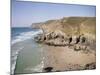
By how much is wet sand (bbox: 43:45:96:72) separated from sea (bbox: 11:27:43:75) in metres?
0.11

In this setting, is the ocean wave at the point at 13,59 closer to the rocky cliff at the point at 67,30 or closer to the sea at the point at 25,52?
the sea at the point at 25,52

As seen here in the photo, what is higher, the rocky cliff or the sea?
the rocky cliff

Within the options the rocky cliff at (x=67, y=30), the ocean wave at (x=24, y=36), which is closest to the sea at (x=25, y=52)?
the ocean wave at (x=24, y=36)

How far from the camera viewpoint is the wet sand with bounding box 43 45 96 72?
2.38 meters

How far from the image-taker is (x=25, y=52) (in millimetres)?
2289

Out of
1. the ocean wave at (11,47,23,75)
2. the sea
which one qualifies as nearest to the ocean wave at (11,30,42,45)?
the sea

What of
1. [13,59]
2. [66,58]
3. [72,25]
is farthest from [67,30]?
[13,59]

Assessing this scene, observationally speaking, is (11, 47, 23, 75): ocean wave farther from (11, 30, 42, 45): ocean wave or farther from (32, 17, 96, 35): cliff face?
(32, 17, 96, 35): cliff face

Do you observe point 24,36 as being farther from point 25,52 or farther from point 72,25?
point 72,25

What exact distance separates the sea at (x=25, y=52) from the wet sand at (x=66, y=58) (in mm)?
108

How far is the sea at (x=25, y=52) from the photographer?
2.24 meters

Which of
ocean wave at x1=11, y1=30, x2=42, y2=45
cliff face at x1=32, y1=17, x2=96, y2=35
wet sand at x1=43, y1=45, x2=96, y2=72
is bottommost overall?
wet sand at x1=43, y1=45, x2=96, y2=72
